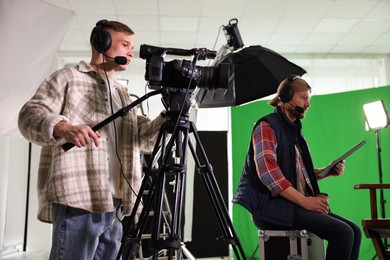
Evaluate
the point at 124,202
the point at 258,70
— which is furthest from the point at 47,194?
the point at 258,70

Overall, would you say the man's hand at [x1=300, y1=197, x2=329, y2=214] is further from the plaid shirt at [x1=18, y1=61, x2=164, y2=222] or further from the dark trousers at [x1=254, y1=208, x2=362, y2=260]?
the plaid shirt at [x1=18, y1=61, x2=164, y2=222]

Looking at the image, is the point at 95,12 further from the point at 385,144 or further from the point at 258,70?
the point at 385,144

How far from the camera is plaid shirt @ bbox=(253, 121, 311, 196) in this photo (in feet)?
5.91

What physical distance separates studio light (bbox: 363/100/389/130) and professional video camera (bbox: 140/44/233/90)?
9.97ft

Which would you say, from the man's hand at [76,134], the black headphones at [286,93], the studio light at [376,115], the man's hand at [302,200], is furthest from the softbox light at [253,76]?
the man's hand at [76,134]

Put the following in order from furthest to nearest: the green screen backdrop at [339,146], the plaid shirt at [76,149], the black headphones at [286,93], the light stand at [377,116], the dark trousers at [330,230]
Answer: the green screen backdrop at [339,146], the light stand at [377,116], the black headphones at [286,93], the dark trousers at [330,230], the plaid shirt at [76,149]

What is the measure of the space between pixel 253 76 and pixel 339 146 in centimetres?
207

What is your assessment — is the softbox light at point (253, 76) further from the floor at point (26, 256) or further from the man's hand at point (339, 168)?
the floor at point (26, 256)

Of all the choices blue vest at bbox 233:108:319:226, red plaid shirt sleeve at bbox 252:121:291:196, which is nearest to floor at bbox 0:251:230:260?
blue vest at bbox 233:108:319:226

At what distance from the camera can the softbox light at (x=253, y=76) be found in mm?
2756

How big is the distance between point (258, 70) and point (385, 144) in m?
2.28

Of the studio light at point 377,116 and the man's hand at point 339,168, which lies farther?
the studio light at point 377,116

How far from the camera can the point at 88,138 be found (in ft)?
3.19

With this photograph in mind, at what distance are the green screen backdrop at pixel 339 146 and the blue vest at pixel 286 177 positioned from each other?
7.91 feet
